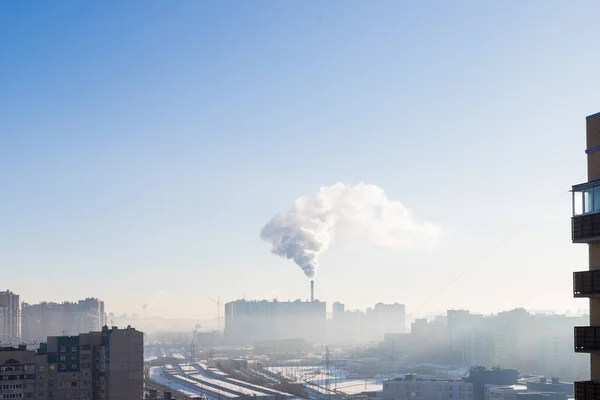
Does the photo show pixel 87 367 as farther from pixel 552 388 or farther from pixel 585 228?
pixel 552 388

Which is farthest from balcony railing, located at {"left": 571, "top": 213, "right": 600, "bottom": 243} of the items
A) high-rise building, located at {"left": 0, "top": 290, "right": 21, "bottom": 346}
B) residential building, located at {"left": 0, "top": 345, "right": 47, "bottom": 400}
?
high-rise building, located at {"left": 0, "top": 290, "right": 21, "bottom": 346}

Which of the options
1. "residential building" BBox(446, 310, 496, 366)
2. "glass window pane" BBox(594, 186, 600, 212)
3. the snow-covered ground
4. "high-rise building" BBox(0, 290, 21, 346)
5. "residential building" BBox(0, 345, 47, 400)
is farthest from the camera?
"high-rise building" BBox(0, 290, 21, 346)

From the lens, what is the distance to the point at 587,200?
1200 cm

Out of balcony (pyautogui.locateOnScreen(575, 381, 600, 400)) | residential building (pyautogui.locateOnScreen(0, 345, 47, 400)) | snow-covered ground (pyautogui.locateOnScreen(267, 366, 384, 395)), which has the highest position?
balcony (pyautogui.locateOnScreen(575, 381, 600, 400))

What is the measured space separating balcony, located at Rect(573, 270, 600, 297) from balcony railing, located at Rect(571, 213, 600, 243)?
0.53 meters

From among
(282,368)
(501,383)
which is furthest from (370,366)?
(501,383)

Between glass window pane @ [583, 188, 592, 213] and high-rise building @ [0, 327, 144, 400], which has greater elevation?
glass window pane @ [583, 188, 592, 213]

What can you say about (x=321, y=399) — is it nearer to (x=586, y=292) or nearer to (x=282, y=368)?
(x=282, y=368)

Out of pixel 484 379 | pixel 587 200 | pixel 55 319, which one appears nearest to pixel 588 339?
pixel 587 200

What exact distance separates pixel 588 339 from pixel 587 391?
2.62ft

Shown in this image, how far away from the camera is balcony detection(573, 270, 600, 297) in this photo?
11.6 metres

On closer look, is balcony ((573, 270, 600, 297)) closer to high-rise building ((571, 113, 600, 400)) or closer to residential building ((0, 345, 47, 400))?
high-rise building ((571, 113, 600, 400))

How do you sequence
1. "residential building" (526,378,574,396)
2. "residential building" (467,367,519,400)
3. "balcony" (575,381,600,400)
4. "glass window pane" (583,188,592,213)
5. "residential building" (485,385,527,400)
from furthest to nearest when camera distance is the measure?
"residential building" (467,367,519,400)
"residential building" (526,378,574,396)
"residential building" (485,385,527,400)
"glass window pane" (583,188,592,213)
"balcony" (575,381,600,400)

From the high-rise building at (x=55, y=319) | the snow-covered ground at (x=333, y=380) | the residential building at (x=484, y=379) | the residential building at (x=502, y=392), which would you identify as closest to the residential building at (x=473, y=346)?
the snow-covered ground at (x=333, y=380)
